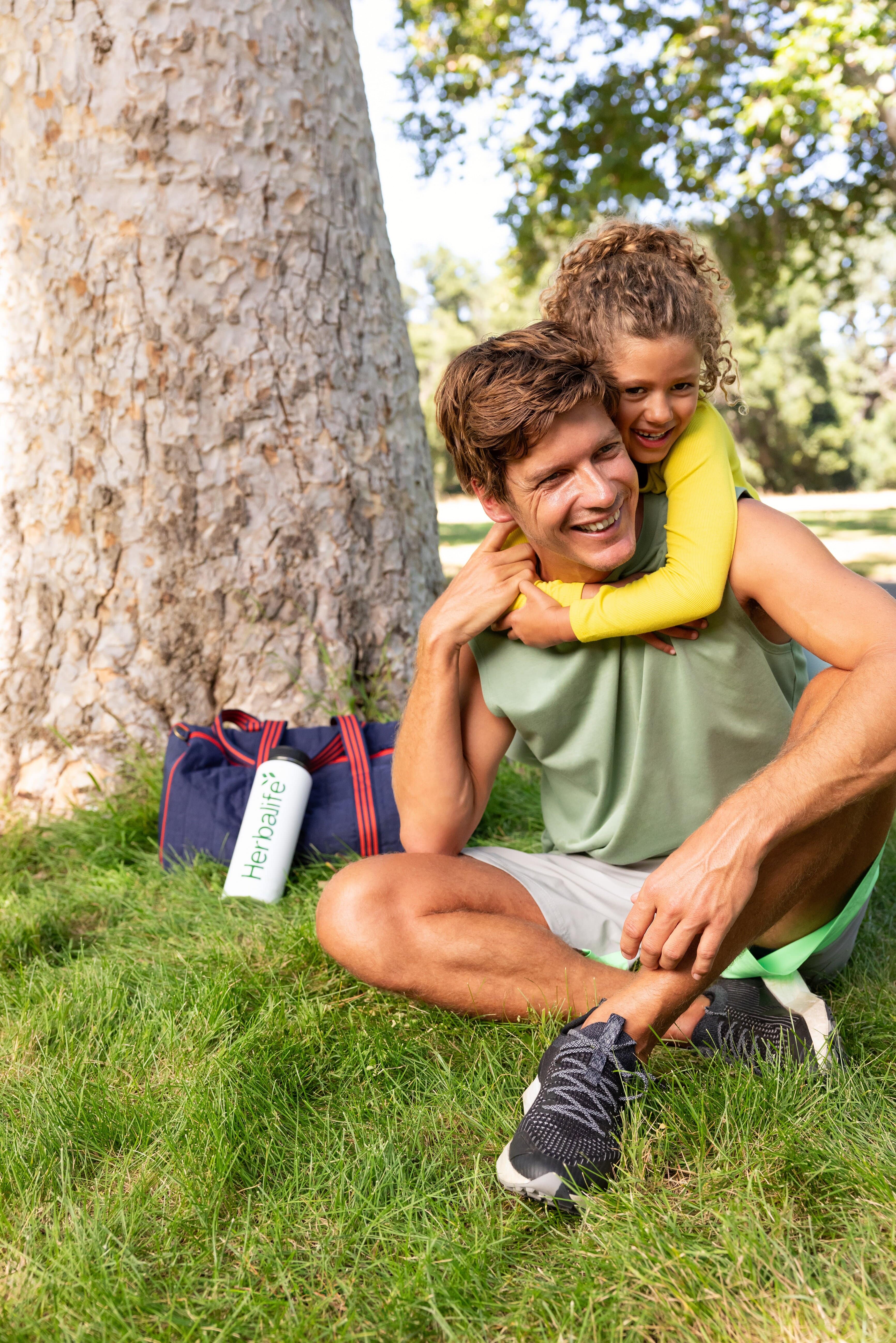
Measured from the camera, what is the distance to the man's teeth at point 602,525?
233 centimetres

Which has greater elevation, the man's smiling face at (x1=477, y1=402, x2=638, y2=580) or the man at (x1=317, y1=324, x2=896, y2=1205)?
the man's smiling face at (x1=477, y1=402, x2=638, y2=580)

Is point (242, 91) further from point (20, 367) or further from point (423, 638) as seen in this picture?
point (423, 638)

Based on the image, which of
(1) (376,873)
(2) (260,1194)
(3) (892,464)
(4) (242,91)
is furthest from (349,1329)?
(3) (892,464)

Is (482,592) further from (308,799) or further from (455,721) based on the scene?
(308,799)

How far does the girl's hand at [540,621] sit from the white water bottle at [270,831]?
1.07 m

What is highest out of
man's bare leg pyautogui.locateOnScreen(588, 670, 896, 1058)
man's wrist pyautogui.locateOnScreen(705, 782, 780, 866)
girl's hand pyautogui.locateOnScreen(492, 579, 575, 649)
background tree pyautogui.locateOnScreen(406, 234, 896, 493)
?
girl's hand pyautogui.locateOnScreen(492, 579, 575, 649)

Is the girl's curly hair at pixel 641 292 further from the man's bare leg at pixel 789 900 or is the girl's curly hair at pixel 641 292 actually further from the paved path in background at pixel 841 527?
the man's bare leg at pixel 789 900

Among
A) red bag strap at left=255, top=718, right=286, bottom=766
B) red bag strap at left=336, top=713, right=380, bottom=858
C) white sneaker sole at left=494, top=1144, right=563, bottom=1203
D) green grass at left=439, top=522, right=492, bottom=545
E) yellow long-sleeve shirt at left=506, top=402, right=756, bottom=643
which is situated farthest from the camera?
green grass at left=439, top=522, right=492, bottom=545

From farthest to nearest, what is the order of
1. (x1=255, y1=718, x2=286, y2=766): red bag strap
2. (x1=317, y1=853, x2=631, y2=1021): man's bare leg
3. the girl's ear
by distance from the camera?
(x1=255, y1=718, x2=286, y2=766): red bag strap, the girl's ear, (x1=317, y1=853, x2=631, y2=1021): man's bare leg

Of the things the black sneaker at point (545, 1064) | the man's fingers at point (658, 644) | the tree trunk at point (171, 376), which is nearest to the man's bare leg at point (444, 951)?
the black sneaker at point (545, 1064)

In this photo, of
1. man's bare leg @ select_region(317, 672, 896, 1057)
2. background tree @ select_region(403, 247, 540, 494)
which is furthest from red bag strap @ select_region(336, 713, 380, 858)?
background tree @ select_region(403, 247, 540, 494)

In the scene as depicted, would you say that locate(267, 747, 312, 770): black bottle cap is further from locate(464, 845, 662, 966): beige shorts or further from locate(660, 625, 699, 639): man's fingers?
locate(660, 625, 699, 639): man's fingers

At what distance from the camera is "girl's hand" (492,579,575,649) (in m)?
2.43

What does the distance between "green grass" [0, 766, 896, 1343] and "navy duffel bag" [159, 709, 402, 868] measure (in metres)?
0.59
